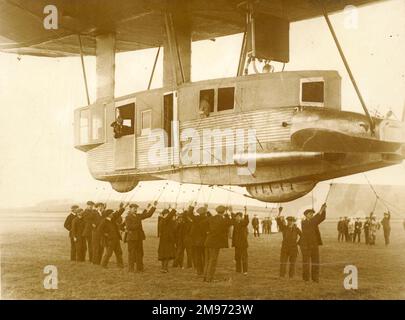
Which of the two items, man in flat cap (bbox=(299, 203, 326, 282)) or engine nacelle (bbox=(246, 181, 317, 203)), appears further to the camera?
man in flat cap (bbox=(299, 203, 326, 282))

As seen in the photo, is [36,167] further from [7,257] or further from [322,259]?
[322,259]

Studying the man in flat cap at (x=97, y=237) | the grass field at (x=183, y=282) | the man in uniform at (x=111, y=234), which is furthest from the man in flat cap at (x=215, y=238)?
the man in flat cap at (x=97, y=237)

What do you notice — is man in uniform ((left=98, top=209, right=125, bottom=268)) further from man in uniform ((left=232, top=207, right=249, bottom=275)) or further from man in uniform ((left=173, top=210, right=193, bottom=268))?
man in uniform ((left=232, top=207, right=249, bottom=275))

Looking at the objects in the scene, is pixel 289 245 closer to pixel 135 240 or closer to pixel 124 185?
pixel 135 240

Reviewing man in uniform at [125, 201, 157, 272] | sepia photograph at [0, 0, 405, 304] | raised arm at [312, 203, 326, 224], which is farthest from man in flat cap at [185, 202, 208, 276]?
raised arm at [312, 203, 326, 224]

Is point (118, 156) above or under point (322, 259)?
above
